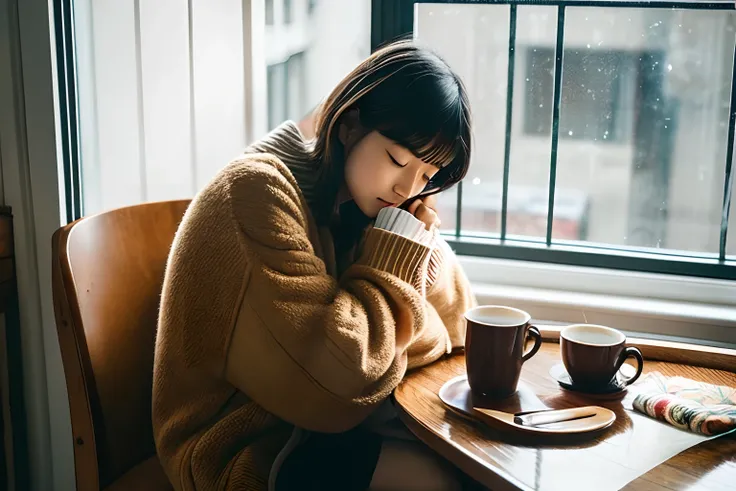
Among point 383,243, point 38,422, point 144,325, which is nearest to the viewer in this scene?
point 383,243

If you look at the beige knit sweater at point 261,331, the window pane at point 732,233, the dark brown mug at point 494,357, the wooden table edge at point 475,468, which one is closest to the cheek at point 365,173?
the beige knit sweater at point 261,331

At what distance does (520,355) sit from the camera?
0.96m

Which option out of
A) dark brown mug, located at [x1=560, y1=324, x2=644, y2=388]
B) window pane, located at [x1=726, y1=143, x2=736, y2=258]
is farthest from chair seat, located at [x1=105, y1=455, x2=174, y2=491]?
window pane, located at [x1=726, y1=143, x2=736, y2=258]

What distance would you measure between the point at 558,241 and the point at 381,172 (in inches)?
29.4

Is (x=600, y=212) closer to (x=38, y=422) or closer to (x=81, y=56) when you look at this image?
(x=81, y=56)

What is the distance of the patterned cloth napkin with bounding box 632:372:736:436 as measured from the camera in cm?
85

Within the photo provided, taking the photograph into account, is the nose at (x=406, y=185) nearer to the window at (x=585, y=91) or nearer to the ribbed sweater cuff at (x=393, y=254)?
the ribbed sweater cuff at (x=393, y=254)

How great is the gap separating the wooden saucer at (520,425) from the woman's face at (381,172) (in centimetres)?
33

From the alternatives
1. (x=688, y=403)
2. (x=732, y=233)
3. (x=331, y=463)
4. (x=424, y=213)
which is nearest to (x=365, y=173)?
(x=424, y=213)

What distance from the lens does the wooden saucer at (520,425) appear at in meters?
0.84

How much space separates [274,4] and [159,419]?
3.39 ft

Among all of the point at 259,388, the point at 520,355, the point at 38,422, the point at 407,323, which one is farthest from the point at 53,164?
the point at 520,355

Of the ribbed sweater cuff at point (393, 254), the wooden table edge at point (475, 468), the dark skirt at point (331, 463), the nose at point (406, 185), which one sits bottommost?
the dark skirt at point (331, 463)

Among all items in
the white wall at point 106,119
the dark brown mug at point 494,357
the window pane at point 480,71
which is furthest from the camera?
the window pane at point 480,71
